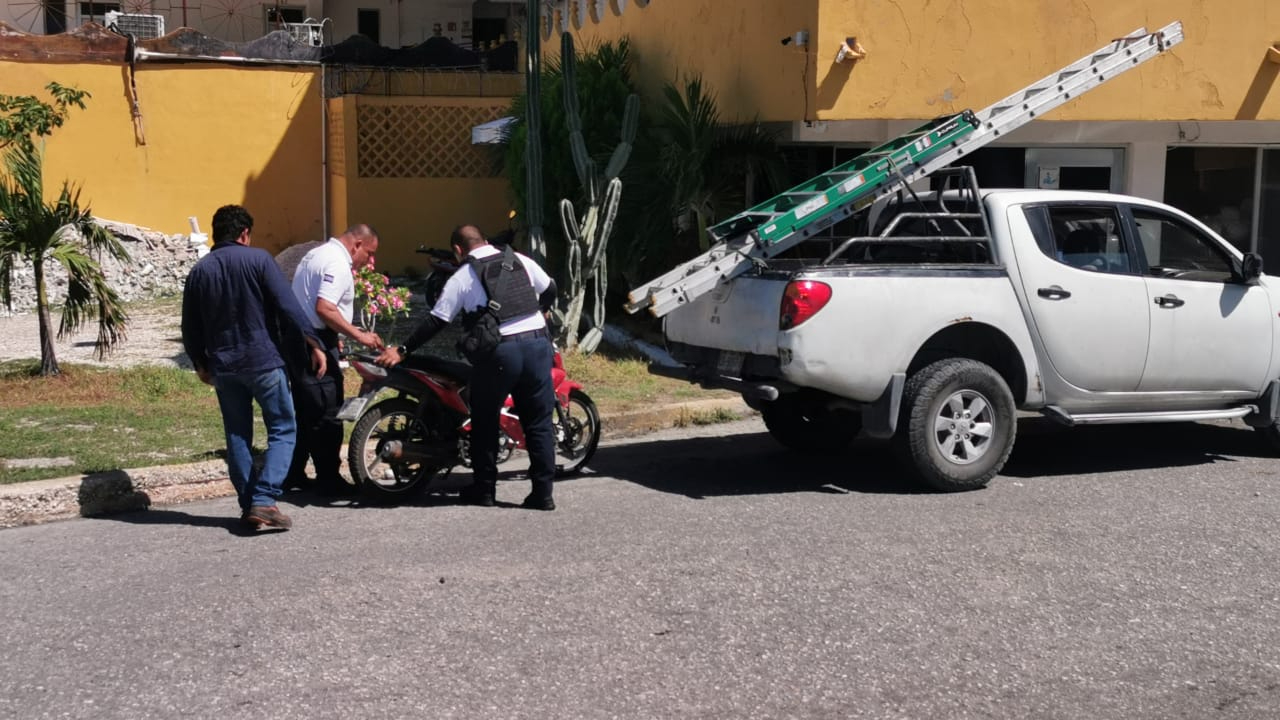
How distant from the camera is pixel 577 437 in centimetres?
853

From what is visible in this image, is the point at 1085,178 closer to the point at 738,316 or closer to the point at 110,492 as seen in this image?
the point at 738,316

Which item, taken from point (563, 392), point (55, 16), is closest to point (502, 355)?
point (563, 392)

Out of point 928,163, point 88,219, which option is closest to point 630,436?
point 928,163

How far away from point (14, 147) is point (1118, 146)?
11.0m

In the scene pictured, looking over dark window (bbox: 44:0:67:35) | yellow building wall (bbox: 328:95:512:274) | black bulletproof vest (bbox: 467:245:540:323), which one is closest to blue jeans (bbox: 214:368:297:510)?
black bulletproof vest (bbox: 467:245:540:323)

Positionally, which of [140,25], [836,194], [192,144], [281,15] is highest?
[281,15]

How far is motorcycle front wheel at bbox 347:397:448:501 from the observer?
7.62 metres

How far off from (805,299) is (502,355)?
67.3 inches

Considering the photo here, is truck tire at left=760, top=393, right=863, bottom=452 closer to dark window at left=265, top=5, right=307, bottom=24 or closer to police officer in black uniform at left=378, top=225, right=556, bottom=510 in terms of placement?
police officer in black uniform at left=378, top=225, right=556, bottom=510

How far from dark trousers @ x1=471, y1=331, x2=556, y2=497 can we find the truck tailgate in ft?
3.85

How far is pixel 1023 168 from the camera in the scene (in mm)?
14703

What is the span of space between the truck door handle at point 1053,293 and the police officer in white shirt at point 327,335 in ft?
12.8

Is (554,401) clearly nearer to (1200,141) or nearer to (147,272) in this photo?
(1200,141)

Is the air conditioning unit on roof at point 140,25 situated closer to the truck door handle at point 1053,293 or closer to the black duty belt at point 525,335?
the black duty belt at point 525,335
